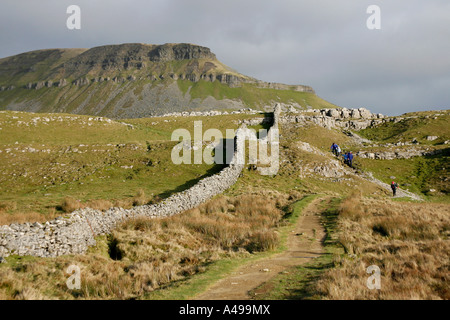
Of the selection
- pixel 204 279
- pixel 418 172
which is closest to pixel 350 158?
pixel 418 172

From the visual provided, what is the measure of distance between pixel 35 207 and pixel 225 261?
18184mm

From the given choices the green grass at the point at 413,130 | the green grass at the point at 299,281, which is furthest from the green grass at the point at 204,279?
the green grass at the point at 413,130

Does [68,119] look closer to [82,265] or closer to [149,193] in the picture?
[149,193]

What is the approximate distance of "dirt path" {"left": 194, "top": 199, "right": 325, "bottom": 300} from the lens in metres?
8.98

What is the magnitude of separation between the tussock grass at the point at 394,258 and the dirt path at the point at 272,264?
5.49 feet

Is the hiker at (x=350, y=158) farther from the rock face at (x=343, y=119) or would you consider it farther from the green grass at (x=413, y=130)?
the rock face at (x=343, y=119)

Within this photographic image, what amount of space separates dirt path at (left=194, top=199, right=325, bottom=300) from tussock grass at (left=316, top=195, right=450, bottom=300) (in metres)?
1.67

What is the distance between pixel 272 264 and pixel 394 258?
4.83m

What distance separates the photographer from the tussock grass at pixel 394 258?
7.46 meters

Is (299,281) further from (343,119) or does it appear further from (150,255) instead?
(343,119)

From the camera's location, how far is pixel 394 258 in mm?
10305

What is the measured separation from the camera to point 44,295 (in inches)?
358
